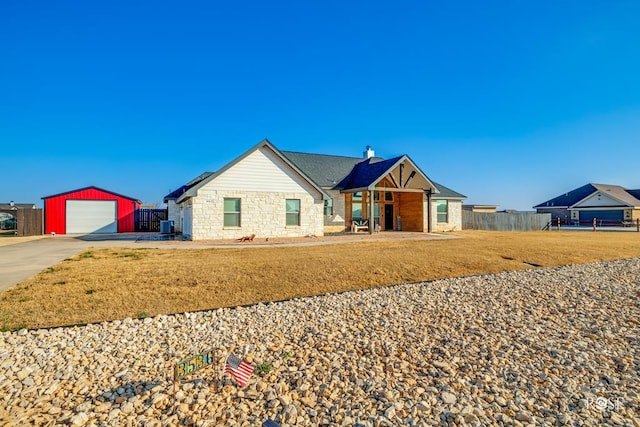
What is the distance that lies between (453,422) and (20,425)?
12.7 feet

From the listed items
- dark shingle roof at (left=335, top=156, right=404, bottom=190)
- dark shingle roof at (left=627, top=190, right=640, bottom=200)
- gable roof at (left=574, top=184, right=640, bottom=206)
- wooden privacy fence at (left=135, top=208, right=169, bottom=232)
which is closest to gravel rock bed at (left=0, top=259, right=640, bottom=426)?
dark shingle roof at (left=335, top=156, right=404, bottom=190)

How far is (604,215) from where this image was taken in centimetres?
4281

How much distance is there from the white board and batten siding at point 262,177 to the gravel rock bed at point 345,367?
40.9ft

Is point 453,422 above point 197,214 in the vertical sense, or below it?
below

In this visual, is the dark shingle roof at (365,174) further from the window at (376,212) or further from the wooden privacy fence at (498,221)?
the wooden privacy fence at (498,221)

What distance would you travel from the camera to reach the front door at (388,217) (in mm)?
26625

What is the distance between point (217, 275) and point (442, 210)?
2176cm

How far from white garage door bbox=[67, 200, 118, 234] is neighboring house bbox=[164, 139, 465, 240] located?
405 cm

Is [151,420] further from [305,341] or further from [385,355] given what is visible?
[385,355]

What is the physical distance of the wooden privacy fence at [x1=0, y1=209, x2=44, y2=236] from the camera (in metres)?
22.8

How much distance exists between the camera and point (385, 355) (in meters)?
4.45

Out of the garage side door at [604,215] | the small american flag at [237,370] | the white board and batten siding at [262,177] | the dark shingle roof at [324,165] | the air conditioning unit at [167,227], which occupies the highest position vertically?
the dark shingle roof at [324,165]

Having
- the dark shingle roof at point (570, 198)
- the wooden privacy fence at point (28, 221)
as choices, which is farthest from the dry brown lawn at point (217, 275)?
the dark shingle roof at point (570, 198)

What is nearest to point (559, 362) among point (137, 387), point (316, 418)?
point (316, 418)
